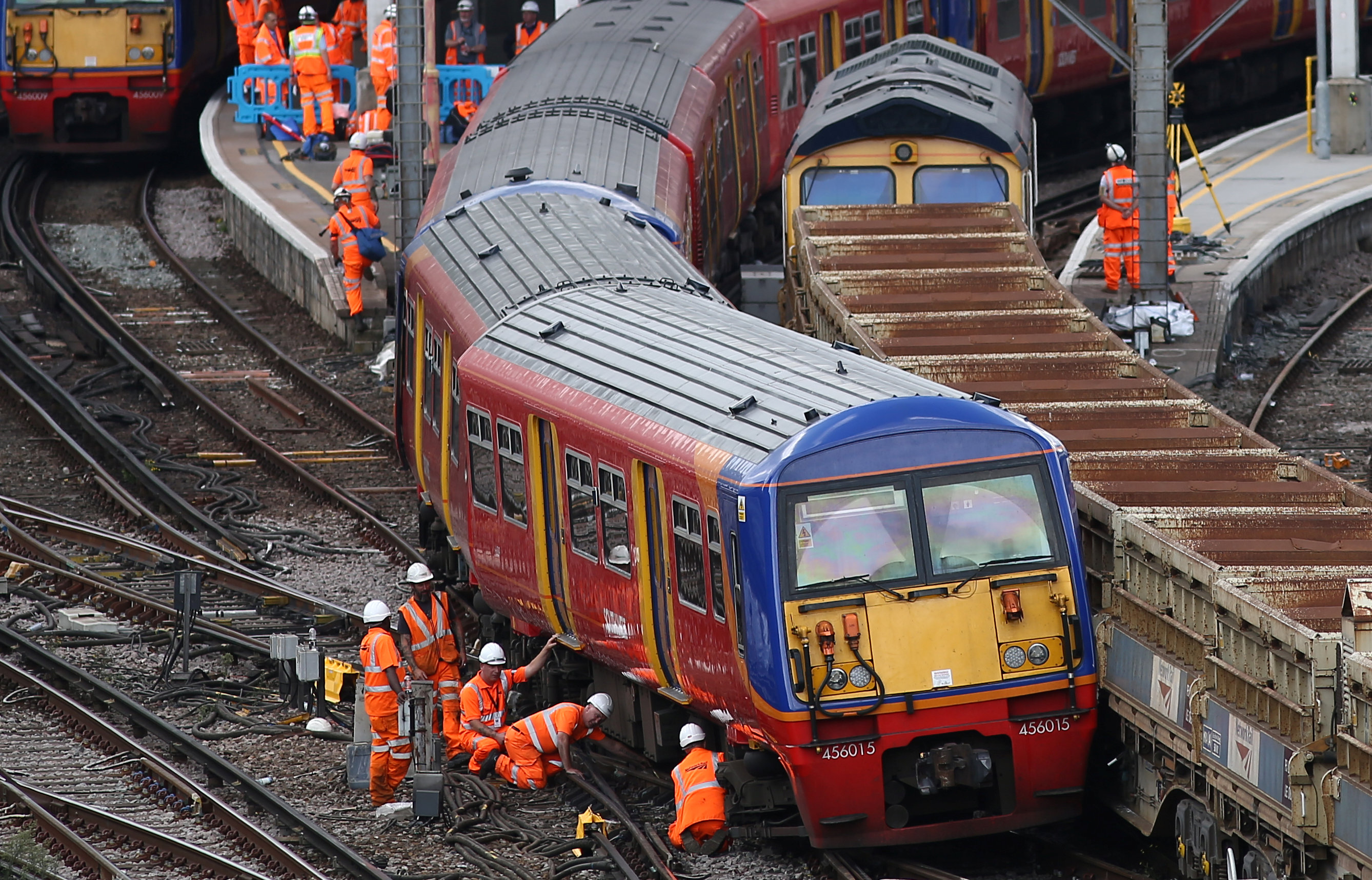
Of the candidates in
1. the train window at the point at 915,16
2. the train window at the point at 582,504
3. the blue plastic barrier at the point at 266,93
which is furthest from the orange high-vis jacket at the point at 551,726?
the blue plastic barrier at the point at 266,93

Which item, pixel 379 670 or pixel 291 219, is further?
pixel 291 219

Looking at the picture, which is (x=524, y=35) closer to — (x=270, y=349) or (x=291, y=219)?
(x=291, y=219)

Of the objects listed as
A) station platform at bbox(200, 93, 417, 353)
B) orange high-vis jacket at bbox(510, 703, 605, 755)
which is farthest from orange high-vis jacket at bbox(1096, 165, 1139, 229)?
orange high-vis jacket at bbox(510, 703, 605, 755)

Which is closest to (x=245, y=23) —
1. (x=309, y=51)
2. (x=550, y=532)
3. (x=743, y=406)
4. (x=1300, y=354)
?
(x=309, y=51)

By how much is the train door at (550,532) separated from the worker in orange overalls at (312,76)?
17.0 metres

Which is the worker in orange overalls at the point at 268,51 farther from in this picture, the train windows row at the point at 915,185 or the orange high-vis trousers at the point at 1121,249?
the orange high-vis trousers at the point at 1121,249

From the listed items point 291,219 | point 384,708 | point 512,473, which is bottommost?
point 384,708

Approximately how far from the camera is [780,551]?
35.7ft

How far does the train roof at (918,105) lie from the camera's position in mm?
21750

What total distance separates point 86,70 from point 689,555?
70.3 feet

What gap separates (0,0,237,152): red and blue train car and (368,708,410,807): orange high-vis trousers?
1982 centimetres

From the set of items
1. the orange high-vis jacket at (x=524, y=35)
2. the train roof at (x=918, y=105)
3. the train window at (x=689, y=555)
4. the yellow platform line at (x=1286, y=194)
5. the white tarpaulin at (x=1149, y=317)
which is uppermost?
the orange high-vis jacket at (x=524, y=35)

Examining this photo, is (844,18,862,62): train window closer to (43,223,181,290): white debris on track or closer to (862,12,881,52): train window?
(862,12,881,52): train window

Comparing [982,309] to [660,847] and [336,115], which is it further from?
[336,115]
